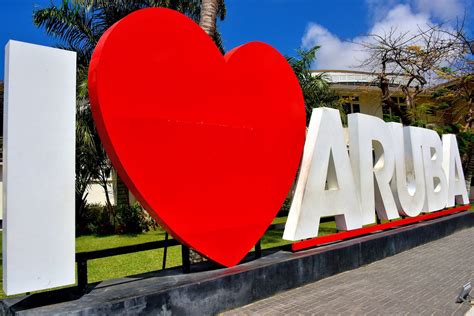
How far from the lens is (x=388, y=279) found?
6461 mm

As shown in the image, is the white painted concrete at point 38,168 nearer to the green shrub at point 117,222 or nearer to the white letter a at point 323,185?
the white letter a at point 323,185

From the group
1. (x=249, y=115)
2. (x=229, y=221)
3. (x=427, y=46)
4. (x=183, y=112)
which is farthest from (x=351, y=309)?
(x=427, y=46)

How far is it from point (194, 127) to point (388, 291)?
356 cm

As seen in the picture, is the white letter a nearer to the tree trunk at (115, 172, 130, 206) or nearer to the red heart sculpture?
the red heart sculpture

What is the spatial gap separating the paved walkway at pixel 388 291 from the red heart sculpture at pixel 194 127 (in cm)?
95

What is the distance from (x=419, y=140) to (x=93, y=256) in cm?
823

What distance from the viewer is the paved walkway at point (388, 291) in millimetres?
4988

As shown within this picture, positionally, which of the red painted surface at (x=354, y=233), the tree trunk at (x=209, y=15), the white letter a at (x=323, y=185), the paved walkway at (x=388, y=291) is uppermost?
the tree trunk at (x=209, y=15)

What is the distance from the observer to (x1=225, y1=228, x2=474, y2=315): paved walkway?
16.4 ft

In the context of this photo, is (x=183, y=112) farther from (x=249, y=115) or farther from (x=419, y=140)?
(x=419, y=140)

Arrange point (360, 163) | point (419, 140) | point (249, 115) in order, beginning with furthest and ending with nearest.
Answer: point (419, 140) < point (360, 163) < point (249, 115)

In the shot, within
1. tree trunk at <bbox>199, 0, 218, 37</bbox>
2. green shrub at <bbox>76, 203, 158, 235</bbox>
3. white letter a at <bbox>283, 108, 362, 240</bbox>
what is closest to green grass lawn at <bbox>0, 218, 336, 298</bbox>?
green shrub at <bbox>76, 203, 158, 235</bbox>

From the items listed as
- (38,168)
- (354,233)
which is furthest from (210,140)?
(354,233)

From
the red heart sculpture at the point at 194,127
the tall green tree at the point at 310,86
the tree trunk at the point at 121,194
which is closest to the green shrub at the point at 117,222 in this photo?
the tree trunk at the point at 121,194
